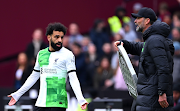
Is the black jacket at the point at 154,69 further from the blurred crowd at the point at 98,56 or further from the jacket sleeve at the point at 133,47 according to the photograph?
the blurred crowd at the point at 98,56

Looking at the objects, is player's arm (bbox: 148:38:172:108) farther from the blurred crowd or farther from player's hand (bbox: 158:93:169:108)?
the blurred crowd

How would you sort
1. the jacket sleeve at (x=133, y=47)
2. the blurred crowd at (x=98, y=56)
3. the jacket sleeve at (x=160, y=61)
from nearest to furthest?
the jacket sleeve at (x=160, y=61) < the jacket sleeve at (x=133, y=47) < the blurred crowd at (x=98, y=56)

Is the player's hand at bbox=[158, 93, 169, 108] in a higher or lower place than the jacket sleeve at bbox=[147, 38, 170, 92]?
lower

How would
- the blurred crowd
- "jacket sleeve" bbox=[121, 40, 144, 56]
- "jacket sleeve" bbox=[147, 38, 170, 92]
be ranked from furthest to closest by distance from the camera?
the blurred crowd, "jacket sleeve" bbox=[121, 40, 144, 56], "jacket sleeve" bbox=[147, 38, 170, 92]

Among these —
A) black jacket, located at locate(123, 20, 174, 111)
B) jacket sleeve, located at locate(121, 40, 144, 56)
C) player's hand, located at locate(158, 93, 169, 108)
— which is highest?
jacket sleeve, located at locate(121, 40, 144, 56)

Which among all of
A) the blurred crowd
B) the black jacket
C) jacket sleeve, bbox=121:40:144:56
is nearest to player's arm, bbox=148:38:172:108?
the black jacket

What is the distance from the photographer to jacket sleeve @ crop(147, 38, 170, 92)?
5.41 m

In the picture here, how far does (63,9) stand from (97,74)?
5.45m

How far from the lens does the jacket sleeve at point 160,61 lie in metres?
5.41

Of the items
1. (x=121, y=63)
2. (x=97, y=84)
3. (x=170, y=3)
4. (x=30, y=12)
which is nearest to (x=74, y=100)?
(x=97, y=84)

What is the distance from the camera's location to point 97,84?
11.1m

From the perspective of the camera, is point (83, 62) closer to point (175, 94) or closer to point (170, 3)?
point (175, 94)

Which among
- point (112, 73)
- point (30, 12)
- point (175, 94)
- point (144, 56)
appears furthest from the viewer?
point (30, 12)

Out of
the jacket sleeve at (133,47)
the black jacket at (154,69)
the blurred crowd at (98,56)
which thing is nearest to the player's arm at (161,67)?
the black jacket at (154,69)
